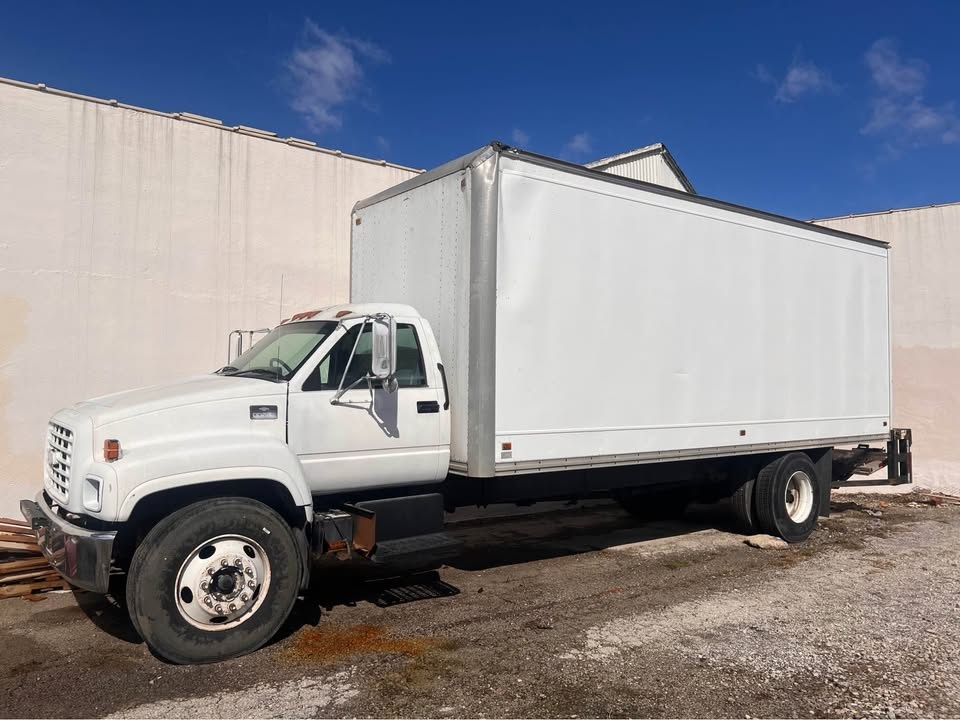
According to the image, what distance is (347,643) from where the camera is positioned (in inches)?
204

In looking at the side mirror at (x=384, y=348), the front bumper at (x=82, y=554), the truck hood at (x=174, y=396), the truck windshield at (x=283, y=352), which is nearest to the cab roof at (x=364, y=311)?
the truck windshield at (x=283, y=352)

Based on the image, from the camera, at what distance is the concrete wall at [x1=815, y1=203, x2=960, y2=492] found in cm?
1390

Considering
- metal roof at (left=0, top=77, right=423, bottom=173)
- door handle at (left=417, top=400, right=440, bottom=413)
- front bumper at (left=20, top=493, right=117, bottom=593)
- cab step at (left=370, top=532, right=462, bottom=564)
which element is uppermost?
metal roof at (left=0, top=77, right=423, bottom=173)

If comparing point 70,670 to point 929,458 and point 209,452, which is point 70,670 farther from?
point 929,458

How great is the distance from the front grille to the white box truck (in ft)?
0.10

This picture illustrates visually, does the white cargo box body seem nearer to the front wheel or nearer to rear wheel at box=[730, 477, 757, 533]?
rear wheel at box=[730, 477, 757, 533]

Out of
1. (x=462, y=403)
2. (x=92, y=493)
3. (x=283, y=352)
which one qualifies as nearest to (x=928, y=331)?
(x=462, y=403)

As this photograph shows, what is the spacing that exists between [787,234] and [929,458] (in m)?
8.35

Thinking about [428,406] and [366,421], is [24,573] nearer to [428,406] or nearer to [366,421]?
[366,421]

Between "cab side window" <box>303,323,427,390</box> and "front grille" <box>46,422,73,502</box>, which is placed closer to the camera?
"front grille" <box>46,422,73,502</box>

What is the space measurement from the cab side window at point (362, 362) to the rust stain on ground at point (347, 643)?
70.7 inches

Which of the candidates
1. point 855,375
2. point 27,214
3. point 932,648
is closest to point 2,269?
point 27,214

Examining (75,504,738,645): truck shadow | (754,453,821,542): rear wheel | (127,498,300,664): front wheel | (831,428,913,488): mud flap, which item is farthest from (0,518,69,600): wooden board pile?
(831,428,913,488): mud flap

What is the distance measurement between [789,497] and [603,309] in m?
3.99
